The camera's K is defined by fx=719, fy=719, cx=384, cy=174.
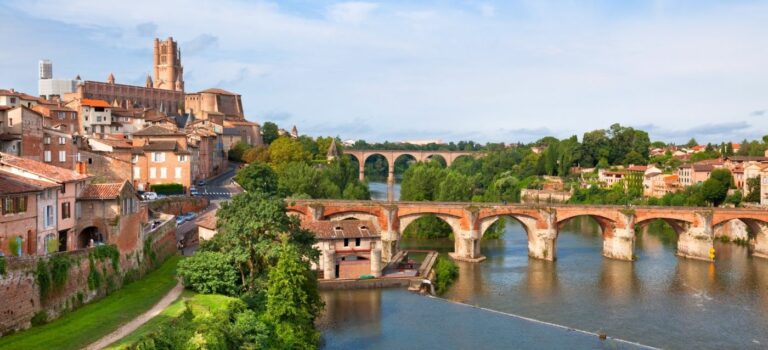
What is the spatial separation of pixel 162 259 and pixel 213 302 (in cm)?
1040

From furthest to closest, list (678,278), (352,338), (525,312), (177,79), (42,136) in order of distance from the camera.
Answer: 1. (177,79)
2. (678,278)
3. (42,136)
4. (525,312)
5. (352,338)

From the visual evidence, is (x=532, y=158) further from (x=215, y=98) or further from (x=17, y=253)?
(x=17, y=253)

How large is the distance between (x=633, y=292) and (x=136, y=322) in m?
31.6

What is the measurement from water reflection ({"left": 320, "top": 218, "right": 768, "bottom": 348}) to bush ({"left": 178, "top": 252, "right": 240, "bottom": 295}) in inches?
294

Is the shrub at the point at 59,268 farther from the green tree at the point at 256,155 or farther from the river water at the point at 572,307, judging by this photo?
the green tree at the point at 256,155

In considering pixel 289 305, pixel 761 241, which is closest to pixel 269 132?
pixel 761 241

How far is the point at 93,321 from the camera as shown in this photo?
75.5ft

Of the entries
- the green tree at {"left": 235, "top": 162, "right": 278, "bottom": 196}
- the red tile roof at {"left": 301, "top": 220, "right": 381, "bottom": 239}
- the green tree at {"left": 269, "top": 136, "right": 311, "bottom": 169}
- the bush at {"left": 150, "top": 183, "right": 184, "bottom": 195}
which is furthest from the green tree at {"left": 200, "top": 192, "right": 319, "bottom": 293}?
the green tree at {"left": 269, "top": 136, "right": 311, "bottom": 169}

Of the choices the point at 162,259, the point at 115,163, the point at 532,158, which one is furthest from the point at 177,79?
the point at 162,259

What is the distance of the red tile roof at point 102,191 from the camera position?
1220 inches

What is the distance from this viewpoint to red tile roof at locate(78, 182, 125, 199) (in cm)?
A: 3100

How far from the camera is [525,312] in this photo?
129 ft

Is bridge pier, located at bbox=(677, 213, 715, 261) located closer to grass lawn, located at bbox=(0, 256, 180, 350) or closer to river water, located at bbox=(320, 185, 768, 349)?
river water, located at bbox=(320, 185, 768, 349)

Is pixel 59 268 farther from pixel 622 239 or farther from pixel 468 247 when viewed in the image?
pixel 622 239
